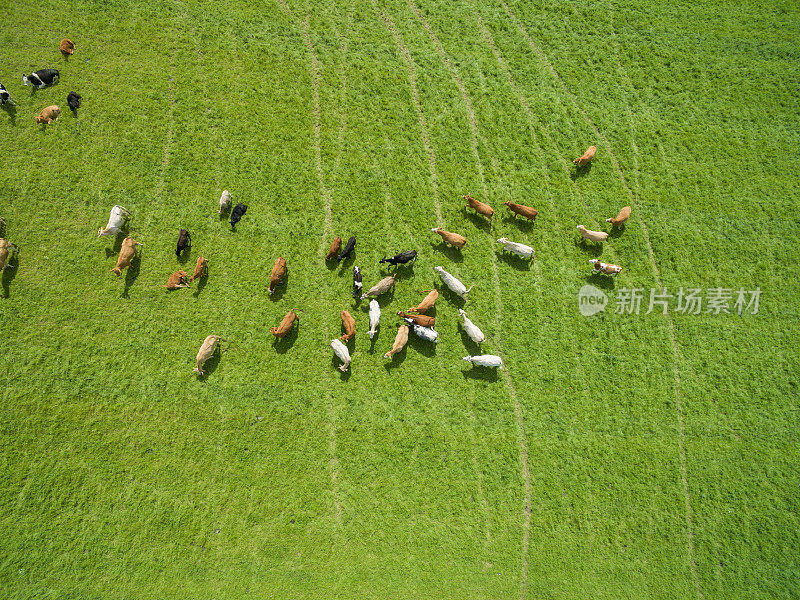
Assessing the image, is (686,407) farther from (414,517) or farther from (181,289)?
(181,289)

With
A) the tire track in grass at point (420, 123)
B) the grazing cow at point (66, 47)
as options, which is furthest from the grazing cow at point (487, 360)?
the grazing cow at point (66, 47)

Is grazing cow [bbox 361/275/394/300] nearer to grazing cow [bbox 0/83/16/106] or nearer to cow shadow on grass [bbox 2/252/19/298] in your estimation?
cow shadow on grass [bbox 2/252/19/298]

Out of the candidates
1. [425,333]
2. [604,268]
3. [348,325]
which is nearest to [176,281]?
[348,325]

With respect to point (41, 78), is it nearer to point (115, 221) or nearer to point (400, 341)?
point (115, 221)

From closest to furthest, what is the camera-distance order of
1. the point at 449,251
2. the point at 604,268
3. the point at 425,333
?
the point at 425,333
the point at 604,268
the point at 449,251

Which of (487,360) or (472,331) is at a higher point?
(472,331)

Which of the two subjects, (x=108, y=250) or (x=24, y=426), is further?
(x=108, y=250)

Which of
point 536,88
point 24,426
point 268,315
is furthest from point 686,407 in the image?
point 24,426
